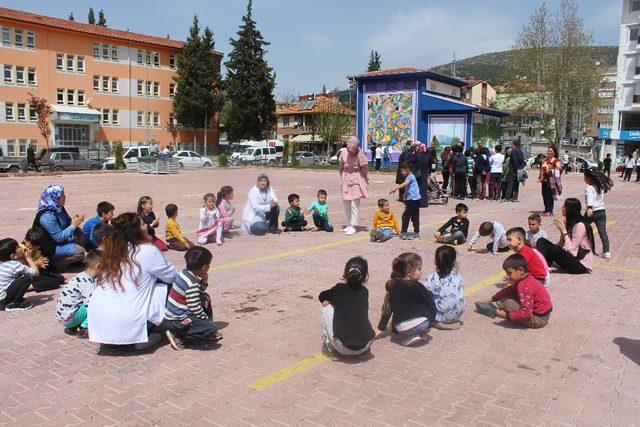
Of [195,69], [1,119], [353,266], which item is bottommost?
[353,266]

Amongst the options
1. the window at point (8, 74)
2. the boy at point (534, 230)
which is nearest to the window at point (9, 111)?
the window at point (8, 74)

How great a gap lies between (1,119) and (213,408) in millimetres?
51500

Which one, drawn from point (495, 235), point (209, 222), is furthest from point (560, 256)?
point (209, 222)

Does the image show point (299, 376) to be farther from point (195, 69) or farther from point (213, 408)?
point (195, 69)

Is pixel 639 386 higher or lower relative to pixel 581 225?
lower

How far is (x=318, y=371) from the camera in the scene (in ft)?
14.8

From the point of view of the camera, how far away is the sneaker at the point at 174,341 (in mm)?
4898

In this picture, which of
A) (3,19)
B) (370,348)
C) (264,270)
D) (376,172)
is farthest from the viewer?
(3,19)

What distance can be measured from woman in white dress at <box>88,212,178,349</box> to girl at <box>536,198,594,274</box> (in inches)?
215

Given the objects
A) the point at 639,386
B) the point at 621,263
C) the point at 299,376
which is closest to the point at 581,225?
the point at 621,263

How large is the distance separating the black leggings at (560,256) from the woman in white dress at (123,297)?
17.7ft

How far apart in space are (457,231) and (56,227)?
6490mm

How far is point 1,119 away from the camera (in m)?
47.1

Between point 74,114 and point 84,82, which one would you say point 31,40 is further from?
point 74,114
